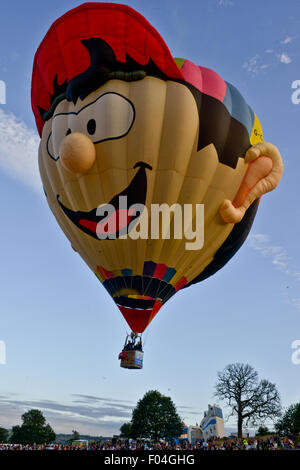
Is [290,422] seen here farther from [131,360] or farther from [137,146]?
[137,146]

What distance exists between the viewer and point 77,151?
30.7 feet

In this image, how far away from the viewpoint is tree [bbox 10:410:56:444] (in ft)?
186

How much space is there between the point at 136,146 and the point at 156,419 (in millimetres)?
38763

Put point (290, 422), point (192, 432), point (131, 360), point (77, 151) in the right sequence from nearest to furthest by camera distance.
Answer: point (77, 151) < point (131, 360) < point (290, 422) < point (192, 432)

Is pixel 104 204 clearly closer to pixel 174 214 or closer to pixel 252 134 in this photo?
pixel 174 214

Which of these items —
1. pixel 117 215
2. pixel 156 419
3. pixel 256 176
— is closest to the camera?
pixel 117 215

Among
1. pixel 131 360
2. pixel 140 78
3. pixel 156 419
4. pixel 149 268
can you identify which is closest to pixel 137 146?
pixel 140 78

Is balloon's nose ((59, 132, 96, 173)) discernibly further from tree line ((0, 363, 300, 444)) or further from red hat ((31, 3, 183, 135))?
tree line ((0, 363, 300, 444))

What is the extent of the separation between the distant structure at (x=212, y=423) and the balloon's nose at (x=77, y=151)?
132 ft

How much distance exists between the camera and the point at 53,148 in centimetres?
1067

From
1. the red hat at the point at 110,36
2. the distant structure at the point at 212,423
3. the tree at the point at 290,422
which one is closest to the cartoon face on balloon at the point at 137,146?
the red hat at the point at 110,36

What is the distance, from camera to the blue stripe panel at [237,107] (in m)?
10.6
